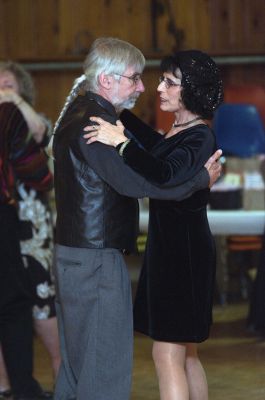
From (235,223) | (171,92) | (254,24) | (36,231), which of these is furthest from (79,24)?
(171,92)

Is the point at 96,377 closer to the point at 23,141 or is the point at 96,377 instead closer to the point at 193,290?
the point at 193,290

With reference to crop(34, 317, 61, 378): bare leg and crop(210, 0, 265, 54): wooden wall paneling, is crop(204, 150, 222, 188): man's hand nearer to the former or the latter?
crop(34, 317, 61, 378): bare leg

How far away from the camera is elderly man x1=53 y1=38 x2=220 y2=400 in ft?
10.5

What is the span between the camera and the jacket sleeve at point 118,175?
3.12 metres

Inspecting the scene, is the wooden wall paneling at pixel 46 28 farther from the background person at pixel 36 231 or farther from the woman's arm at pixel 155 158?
the woman's arm at pixel 155 158

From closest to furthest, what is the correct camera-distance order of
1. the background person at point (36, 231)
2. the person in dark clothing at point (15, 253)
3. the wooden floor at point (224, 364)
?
1. the person in dark clothing at point (15, 253)
2. the background person at point (36, 231)
3. the wooden floor at point (224, 364)

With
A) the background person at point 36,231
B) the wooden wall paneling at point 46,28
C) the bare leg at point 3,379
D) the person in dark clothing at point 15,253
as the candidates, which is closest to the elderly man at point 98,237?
the person in dark clothing at point 15,253

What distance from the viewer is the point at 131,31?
905 centimetres

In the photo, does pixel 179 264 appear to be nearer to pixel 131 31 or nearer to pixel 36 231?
pixel 36 231

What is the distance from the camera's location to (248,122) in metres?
8.23

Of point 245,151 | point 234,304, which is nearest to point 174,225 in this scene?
point 234,304

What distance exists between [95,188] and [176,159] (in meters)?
0.28

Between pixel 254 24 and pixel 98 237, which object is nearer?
pixel 98 237

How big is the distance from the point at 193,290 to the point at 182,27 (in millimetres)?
5992
